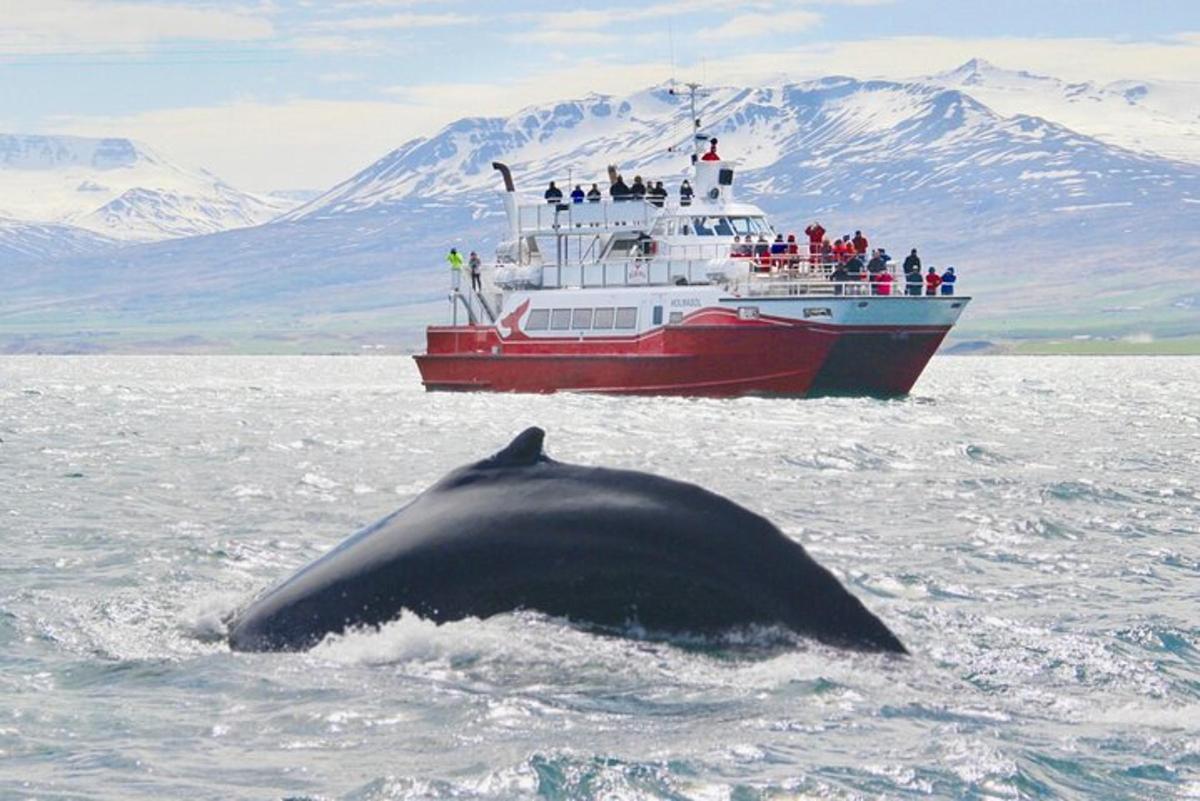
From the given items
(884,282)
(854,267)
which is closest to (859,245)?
(854,267)

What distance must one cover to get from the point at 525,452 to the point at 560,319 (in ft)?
186

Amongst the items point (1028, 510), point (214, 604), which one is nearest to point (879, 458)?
point (1028, 510)

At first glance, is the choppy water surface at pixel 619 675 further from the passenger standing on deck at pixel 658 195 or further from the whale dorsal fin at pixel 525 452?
the passenger standing on deck at pixel 658 195

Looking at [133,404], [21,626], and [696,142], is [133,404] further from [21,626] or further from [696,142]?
[21,626]

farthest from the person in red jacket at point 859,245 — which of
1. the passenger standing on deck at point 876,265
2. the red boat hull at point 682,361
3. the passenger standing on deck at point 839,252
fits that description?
the red boat hull at point 682,361

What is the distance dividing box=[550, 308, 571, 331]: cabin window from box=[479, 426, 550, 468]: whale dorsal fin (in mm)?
56049

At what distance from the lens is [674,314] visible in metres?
64.8

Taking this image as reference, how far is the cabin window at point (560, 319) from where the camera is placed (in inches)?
2714

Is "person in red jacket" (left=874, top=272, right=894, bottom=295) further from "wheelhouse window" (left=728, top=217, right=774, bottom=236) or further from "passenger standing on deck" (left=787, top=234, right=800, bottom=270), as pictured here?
"wheelhouse window" (left=728, top=217, right=774, bottom=236)

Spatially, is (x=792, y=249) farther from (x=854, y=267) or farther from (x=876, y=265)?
(x=876, y=265)

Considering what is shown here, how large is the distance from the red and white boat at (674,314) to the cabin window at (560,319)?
0.07m

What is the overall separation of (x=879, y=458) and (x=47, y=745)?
1071 inches

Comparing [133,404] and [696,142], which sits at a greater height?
[696,142]

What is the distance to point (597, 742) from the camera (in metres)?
11.8
